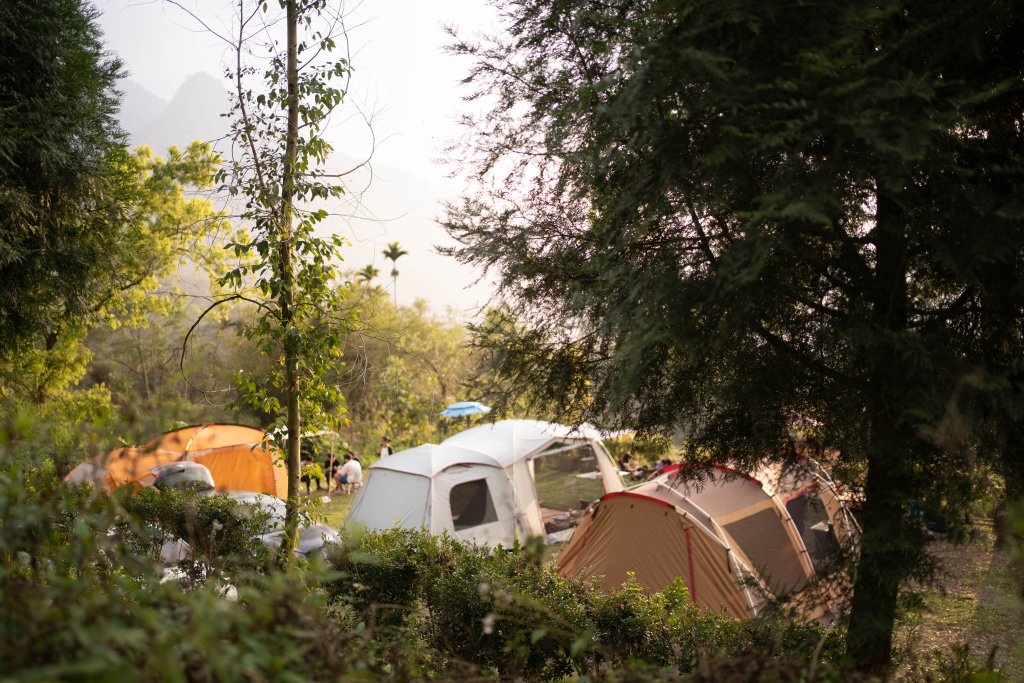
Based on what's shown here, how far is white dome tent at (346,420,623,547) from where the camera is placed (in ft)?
32.9

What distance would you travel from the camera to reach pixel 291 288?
5.19 metres

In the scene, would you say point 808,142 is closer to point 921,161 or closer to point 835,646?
point 921,161

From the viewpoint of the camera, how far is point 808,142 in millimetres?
3135

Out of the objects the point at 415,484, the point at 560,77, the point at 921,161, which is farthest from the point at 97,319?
the point at 921,161

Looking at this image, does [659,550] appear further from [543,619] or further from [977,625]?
[543,619]

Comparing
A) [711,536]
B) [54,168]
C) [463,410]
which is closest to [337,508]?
[463,410]

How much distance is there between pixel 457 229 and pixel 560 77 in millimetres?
1117

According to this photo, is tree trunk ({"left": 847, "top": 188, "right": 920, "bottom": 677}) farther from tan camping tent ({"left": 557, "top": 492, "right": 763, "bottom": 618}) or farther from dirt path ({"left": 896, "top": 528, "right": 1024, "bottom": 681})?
tan camping tent ({"left": 557, "top": 492, "right": 763, "bottom": 618})

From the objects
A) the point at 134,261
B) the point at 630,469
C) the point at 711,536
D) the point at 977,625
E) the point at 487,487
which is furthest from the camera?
the point at 630,469

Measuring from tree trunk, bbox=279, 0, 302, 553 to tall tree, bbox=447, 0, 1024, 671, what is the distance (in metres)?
1.63

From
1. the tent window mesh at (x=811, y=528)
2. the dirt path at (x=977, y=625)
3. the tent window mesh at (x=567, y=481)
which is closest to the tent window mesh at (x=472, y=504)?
the tent window mesh at (x=567, y=481)

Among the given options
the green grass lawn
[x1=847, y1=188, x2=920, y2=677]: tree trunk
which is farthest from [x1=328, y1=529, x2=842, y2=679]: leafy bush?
the green grass lawn

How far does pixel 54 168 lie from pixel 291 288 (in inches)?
223

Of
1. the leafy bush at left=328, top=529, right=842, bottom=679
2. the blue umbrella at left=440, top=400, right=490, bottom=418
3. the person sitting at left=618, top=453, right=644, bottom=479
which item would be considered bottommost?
the leafy bush at left=328, top=529, right=842, bottom=679
